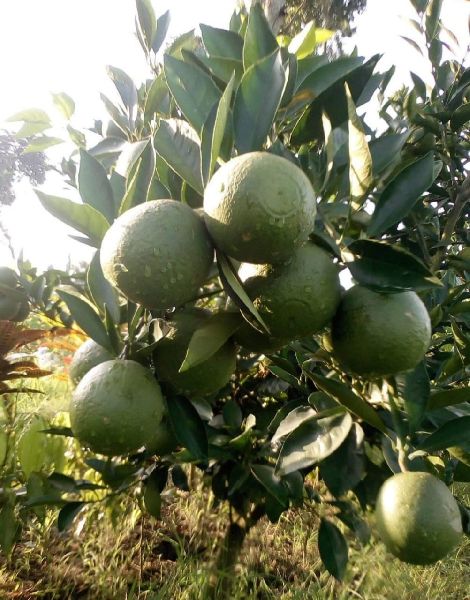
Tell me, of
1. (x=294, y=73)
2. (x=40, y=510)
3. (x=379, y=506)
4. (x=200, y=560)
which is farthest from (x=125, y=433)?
(x=200, y=560)

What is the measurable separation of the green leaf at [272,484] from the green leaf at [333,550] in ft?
0.80

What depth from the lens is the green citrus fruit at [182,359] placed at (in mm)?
696

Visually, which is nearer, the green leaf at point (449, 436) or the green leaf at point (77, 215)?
the green leaf at point (77, 215)

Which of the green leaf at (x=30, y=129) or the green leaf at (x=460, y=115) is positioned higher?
the green leaf at (x=30, y=129)

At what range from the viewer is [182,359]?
27.5 inches

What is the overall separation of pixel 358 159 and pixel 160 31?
2.69ft

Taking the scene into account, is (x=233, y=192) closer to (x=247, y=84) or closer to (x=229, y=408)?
(x=247, y=84)

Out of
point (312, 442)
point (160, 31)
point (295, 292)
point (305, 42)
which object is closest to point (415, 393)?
point (312, 442)

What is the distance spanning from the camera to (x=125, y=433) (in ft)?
2.24

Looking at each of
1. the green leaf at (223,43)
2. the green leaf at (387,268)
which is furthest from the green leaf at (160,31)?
the green leaf at (387,268)

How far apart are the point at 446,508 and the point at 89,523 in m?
1.88

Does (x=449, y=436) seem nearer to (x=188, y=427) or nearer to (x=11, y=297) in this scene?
(x=188, y=427)

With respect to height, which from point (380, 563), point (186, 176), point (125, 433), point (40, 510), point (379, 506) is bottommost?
point (380, 563)

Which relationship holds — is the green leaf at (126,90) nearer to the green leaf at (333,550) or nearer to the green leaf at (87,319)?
the green leaf at (87,319)
